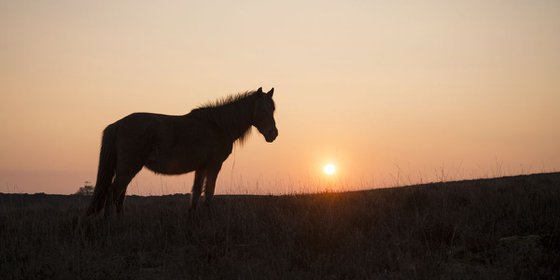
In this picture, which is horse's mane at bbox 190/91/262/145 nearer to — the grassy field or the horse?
the horse

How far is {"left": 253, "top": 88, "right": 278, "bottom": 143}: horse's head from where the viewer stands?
35.0 ft

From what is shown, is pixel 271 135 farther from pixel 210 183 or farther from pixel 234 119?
pixel 210 183

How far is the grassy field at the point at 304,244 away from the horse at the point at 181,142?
31.2 inches

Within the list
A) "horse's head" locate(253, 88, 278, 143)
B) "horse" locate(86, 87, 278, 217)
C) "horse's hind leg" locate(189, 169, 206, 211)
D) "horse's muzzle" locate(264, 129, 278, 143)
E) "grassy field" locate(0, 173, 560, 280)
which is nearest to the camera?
"grassy field" locate(0, 173, 560, 280)

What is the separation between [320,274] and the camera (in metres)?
5.46

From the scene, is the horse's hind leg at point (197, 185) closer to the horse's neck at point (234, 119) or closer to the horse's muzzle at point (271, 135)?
the horse's neck at point (234, 119)

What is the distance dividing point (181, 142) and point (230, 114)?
144 cm

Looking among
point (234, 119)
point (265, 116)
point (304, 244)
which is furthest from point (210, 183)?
point (304, 244)

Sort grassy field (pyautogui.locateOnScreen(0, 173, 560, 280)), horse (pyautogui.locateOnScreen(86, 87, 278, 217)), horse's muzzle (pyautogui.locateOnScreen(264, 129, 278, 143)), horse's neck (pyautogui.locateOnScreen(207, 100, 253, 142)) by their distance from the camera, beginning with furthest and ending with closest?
horse's muzzle (pyautogui.locateOnScreen(264, 129, 278, 143)) → horse's neck (pyautogui.locateOnScreen(207, 100, 253, 142)) → horse (pyautogui.locateOnScreen(86, 87, 278, 217)) → grassy field (pyautogui.locateOnScreen(0, 173, 560, 280))

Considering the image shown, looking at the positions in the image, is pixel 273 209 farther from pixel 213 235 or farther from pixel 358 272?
pixel 358 272

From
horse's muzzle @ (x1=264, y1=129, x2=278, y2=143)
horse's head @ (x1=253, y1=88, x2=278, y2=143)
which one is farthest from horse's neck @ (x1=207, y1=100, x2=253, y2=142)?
horse's muzzle @ (x1=264, y1=129, x2=278, y2=143)

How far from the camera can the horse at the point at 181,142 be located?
28.6 ft

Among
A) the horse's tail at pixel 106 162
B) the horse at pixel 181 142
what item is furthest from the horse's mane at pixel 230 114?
the horse's tail at pixel 106 162

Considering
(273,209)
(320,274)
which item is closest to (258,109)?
(273,209)
